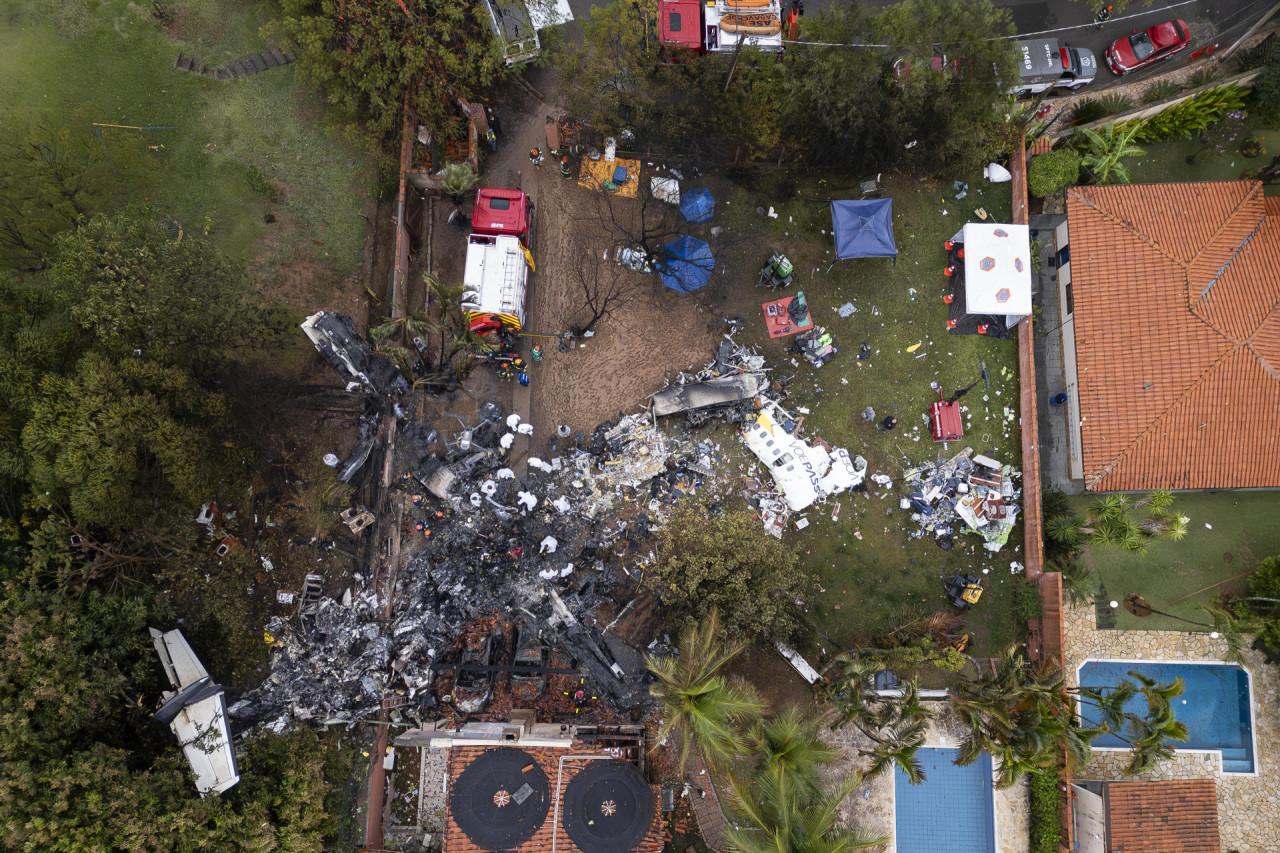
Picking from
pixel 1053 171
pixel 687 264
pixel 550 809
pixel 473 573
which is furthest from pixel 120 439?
pixel 1053 171

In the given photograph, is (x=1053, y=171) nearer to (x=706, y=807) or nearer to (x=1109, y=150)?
(x=1109, y=150)

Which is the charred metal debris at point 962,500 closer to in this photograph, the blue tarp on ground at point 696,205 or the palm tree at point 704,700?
the palm tree at point 704,700

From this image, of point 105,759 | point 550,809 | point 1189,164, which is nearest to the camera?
point 105,759

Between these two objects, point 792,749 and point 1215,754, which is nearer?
point 792,749

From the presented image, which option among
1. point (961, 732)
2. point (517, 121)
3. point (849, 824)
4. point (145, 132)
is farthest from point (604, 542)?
point (145, 132)

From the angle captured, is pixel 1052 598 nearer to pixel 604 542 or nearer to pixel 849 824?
pixel 849 824

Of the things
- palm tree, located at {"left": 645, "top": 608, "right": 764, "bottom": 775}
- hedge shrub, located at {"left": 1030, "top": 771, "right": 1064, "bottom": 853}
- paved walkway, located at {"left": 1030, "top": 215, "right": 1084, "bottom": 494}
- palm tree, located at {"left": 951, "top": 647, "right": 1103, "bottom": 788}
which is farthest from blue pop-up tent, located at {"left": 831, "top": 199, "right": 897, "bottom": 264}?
hedge shrub, located at {"left": 1030, "top": 771, "right": 1064, "bottom": 853}

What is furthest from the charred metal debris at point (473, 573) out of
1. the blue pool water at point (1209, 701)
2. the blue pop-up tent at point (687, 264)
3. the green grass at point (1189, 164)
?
A: the green grass at point (1189, 164)
